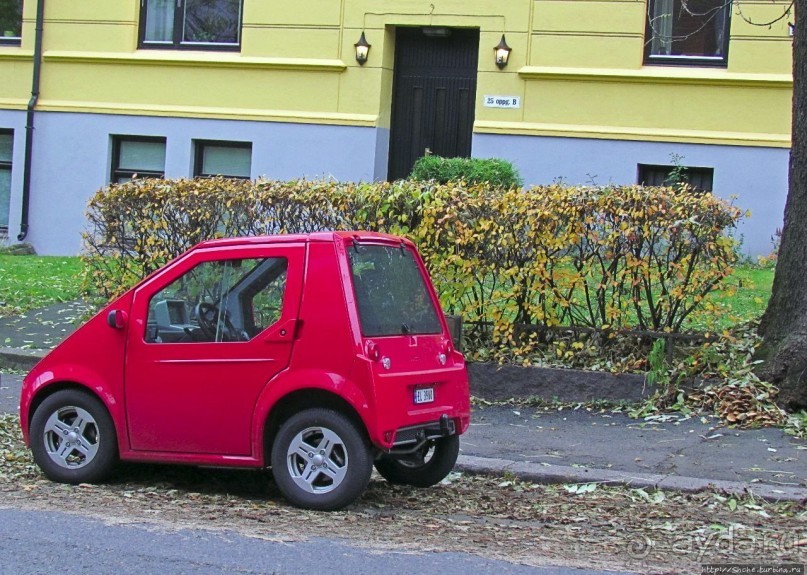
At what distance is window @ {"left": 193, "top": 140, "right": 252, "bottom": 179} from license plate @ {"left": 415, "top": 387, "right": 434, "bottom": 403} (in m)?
13.3

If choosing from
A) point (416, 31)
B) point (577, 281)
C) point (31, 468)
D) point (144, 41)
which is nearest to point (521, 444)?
point (577, 281)

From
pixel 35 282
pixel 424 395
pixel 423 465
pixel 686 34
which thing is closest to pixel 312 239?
pixel 424 395

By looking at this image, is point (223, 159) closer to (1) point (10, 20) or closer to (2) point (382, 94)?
(2) point (382, 94)

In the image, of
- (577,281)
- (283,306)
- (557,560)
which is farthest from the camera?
(577,281)

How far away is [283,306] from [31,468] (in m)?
2.35

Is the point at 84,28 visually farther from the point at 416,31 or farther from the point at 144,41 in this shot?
the point at 416,31

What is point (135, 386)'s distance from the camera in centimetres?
725

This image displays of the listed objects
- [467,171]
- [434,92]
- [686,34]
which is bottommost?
[467,171]

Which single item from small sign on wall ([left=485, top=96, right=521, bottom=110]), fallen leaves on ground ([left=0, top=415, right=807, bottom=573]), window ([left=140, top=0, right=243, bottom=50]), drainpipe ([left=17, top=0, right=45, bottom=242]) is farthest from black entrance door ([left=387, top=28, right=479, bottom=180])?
fallen leaves on ground ([left=0, top=415, right=807, bottom=573])

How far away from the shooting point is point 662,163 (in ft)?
58.0

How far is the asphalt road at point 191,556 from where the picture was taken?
5508 mm

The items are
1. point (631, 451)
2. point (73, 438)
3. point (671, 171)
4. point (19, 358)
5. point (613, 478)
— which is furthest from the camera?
point (671, 171)

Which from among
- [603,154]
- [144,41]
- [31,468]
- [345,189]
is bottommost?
[31,468]

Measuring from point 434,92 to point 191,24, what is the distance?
4326 mm
